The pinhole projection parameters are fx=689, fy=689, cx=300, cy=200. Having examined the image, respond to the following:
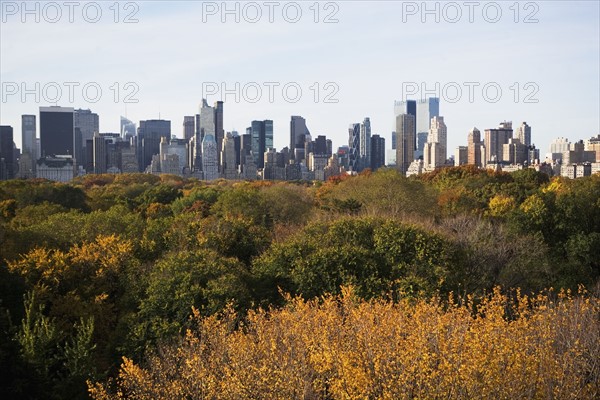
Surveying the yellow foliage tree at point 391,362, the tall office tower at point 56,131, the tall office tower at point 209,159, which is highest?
the tall office tower at point 56,131

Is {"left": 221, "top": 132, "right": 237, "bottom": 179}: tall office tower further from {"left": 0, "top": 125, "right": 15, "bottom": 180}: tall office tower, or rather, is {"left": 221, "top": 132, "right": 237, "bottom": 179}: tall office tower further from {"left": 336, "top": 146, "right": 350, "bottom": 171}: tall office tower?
{"left": 0, "top": 125, "right": 15, "bottom": 180}: tall office tower


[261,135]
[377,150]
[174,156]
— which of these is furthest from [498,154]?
[174,156]

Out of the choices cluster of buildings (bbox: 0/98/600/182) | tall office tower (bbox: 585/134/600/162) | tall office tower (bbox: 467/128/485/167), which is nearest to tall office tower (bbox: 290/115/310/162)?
cluster of buildings (bbox: 0/98/600/182)

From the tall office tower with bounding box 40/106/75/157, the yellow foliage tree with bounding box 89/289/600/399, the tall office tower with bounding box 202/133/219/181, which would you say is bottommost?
the yellow foliage tree with bounding box 89/289/600/399

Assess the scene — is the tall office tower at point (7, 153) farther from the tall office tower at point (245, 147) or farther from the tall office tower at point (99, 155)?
the tall office tower at point (245, 147)

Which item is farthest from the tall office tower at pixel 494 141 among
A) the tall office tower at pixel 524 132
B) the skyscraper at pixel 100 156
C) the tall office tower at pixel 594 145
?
the skyscraper at pixel 100 156

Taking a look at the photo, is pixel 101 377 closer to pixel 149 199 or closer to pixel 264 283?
pixel 264 283
